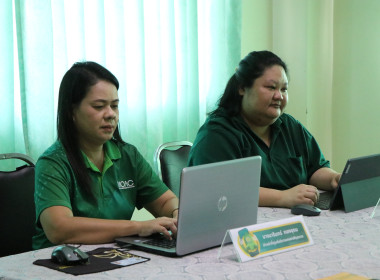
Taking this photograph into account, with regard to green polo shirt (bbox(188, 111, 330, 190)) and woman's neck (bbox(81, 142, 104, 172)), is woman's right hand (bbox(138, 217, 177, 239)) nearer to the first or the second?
woman's neck (bbox(81, 142, 104, 172))

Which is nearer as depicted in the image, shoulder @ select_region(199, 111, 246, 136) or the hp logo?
the hp logo

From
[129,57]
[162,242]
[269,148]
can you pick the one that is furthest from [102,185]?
[129,57]

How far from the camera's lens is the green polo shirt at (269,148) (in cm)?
234

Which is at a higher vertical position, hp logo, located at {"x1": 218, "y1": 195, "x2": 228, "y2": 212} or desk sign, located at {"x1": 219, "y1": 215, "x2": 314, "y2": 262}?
hp logo, located at {"x1": 218, "y1": 195, "x2": 228, "y2": 212}

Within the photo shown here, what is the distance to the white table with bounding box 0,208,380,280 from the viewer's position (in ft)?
4.35

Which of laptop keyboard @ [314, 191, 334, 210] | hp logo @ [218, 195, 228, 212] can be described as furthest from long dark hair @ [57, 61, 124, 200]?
laptop keyboard @ [314, 191, 334, 210]

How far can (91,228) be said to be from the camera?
165 cm

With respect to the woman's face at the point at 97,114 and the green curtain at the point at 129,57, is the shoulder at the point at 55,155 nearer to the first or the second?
the woman's face at the point at 97,114

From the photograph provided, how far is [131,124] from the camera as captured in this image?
120 inches

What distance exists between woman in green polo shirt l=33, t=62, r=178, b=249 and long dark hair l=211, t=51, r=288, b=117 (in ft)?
2.02

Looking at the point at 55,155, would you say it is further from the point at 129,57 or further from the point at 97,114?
the point at 129,57

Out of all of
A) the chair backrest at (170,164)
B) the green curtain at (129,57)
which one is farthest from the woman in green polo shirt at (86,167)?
the green curtain at (129,57)

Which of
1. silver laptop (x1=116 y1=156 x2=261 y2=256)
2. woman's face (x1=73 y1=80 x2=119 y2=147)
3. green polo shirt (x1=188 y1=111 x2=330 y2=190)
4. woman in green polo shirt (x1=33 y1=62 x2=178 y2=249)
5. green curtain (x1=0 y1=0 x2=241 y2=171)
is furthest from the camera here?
green curtain (x1=0 y1=0 x2=241 y2=171)

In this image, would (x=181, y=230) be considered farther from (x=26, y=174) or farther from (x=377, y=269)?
(x=26, y=174)
